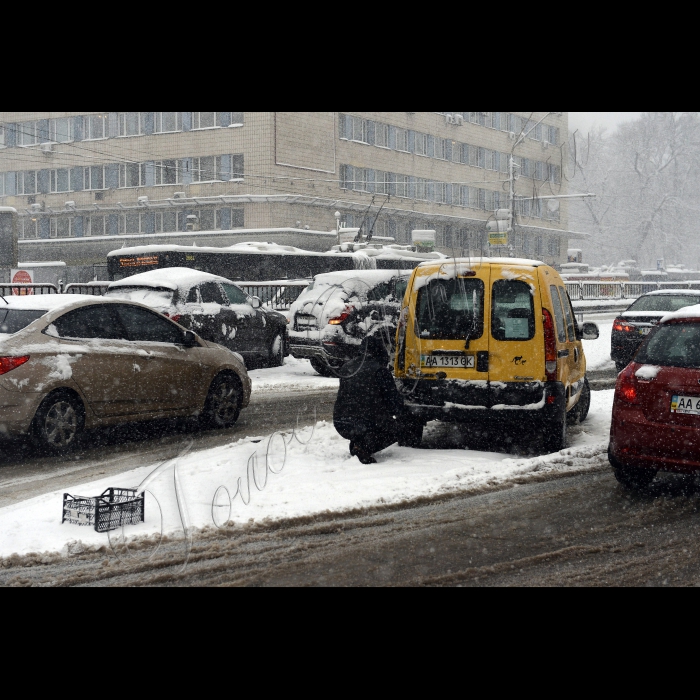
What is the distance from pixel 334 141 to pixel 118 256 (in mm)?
26353

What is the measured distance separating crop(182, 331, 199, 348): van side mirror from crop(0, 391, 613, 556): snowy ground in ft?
4.98

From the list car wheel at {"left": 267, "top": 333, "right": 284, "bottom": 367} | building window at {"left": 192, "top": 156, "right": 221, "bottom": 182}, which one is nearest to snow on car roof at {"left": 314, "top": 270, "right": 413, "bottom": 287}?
car wheel at {"left": 267, "top": 333, "right": 284, "bottom": 367}

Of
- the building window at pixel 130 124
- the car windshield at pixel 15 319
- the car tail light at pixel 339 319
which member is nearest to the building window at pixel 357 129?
the building window at pixel 130 124

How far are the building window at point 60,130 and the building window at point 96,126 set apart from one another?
134 centimetres

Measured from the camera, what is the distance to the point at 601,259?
9075 cm

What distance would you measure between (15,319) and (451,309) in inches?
168

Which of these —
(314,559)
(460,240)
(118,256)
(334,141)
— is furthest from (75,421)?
(460,240)

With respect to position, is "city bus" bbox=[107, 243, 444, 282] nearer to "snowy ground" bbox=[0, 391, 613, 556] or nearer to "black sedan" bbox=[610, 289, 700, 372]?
"black sedan" bbox=[610, 289, 700, 372]

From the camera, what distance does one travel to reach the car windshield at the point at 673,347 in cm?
714

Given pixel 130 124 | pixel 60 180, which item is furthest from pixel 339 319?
pixel 60 180

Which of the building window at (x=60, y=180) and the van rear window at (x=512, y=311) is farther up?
the building window at (x=60, y=180)

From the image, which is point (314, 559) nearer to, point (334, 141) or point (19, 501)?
point (19, 501)

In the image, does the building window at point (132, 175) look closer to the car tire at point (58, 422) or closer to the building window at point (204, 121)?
the building window at point (204, 121)
